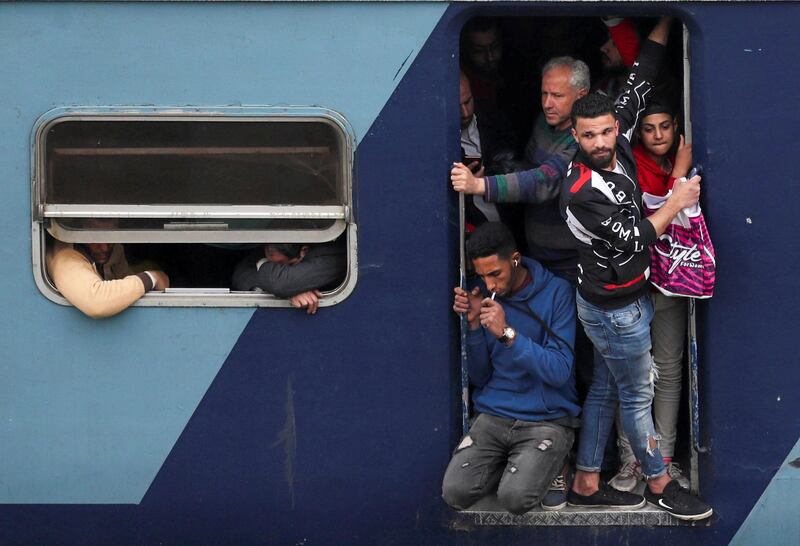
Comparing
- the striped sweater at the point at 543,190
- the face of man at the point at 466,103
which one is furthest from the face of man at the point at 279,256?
the face of man at the point at 466,103

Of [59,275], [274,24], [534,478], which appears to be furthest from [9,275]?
[534,478]

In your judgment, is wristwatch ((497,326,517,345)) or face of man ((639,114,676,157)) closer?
wristwatch ((497,326,517,345))

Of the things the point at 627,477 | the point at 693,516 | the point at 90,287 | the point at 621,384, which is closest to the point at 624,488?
the point at 627,477

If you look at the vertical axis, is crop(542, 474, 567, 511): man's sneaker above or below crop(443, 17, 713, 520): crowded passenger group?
below

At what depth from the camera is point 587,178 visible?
399cm

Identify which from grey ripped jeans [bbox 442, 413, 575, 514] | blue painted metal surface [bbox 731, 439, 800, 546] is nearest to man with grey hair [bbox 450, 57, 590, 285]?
grey ripped jeans [bbox 442, 413, 575, 514]

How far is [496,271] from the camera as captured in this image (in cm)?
425

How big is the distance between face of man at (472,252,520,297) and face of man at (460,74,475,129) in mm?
635

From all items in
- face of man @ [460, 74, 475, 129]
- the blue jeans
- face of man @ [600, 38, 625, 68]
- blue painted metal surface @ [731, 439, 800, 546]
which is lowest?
blue painted metal surface @ [731, 439, 800, 546]

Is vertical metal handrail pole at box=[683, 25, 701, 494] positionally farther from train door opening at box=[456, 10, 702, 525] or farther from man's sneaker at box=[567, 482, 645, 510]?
man's sneaker at box=[567, 482, 645, 510]

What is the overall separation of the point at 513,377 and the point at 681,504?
2.51ft

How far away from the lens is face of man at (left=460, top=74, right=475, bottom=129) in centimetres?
454

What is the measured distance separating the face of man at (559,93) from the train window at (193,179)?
2.63ft

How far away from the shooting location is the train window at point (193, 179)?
13.7 feet
